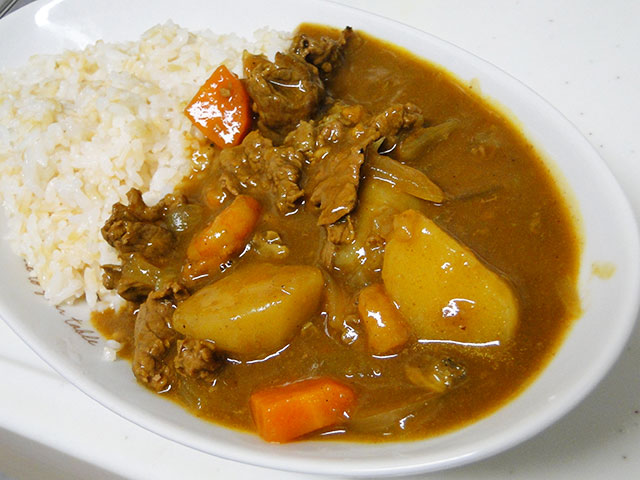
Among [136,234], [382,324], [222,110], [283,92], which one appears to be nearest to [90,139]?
[222,110]

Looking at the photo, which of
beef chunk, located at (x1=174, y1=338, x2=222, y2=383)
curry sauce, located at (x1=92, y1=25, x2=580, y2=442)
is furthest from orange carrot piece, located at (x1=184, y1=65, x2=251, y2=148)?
beef chunk, located at (x1=174, y1=338, x2=222, y2=383)

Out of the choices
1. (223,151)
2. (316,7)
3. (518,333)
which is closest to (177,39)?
(316,7)

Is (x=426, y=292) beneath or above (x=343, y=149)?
beneath

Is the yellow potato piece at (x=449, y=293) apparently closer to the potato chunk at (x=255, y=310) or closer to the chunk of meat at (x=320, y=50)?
the potato chunk at (x=255, y=310)

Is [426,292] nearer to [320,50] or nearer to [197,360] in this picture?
[197,360]

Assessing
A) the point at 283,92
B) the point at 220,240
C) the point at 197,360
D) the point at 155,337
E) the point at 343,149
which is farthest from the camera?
the point at 283,92
